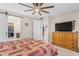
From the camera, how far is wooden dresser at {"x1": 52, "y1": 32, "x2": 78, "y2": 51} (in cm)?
198

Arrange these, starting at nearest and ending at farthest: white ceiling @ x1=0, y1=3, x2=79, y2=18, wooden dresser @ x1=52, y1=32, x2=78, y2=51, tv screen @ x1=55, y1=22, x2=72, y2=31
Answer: white ceiling @ x1=0, y1=3, x2=79, y2=18
tv screen @ x1=55, y1=22, x2=72, y2=31
wooden dresser @ x1=52, y1=32, x2=78, y2=51

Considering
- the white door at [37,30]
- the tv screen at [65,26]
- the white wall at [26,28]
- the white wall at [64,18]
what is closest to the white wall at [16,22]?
the white wall at [26,28]

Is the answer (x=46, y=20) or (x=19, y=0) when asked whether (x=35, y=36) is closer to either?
(x=46, y=20)

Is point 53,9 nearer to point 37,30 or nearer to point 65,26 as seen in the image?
point 65,26

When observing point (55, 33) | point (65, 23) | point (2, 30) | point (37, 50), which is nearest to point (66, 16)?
point (65, 23)

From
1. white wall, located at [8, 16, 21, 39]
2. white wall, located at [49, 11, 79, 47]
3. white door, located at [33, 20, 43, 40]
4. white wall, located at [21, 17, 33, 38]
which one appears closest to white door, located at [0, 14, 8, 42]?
white wall, located at [8, 16, 21, 39]

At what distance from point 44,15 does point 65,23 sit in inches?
17.5

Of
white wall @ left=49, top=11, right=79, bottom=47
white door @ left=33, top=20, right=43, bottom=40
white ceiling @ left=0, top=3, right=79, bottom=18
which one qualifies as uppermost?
white ceiling @ left=0, top=3, right=79, bottom=18

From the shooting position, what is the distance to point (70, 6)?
1.70 meters

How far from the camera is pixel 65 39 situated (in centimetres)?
200

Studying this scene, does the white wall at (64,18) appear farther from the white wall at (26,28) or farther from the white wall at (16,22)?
the white wall at (16,22)

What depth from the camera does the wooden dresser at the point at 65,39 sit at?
198 centimetres

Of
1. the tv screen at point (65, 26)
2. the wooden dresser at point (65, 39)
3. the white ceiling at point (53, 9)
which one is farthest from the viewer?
the wooden dresser at point (65, 39)

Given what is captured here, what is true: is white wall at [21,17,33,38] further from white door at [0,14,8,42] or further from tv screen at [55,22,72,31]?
tv screen at [55,22,72,31]
